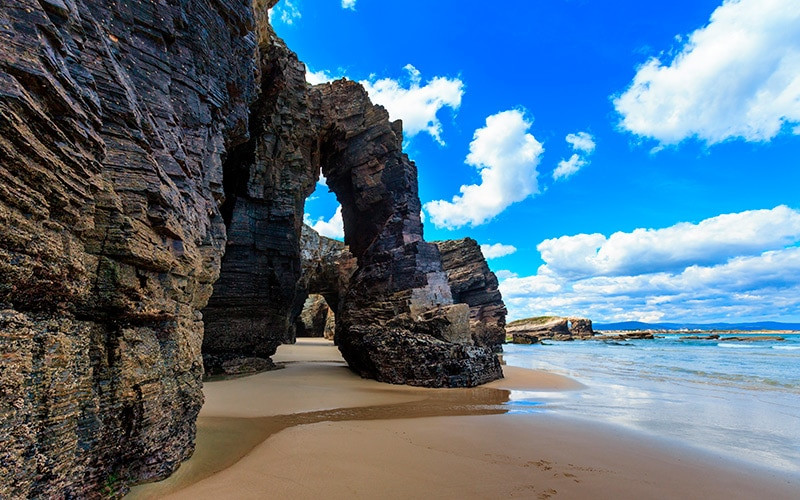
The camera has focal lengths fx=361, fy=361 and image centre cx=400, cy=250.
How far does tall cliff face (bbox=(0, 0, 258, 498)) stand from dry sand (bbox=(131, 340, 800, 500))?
102cm

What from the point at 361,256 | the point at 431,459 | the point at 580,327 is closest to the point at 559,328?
the point at 580,327

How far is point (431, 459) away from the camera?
18.9 feet

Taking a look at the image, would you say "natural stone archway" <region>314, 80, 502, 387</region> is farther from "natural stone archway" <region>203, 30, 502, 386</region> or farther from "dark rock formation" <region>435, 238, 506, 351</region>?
"dark rock formation" <region>435, 238, 506, 351</region>

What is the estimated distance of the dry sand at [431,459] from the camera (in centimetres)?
473

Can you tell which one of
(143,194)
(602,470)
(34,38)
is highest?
(34,38)

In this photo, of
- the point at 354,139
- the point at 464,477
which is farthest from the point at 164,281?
the point at 354,139

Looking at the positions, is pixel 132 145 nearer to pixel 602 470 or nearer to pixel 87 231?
pixel 87 231

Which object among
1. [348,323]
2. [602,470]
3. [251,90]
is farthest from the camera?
[348,323]

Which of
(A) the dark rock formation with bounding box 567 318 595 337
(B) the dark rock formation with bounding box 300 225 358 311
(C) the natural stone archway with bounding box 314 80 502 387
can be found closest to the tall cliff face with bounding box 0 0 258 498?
(C) the natural stone archway with bounding box 314 80 502 387

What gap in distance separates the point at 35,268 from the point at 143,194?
1737 millimetres

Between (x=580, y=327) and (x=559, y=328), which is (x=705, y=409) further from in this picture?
(x=580, y=327)

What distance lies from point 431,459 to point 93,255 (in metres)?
5.38

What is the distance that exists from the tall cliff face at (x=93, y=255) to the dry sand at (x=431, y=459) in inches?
40.1

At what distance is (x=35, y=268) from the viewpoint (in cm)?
309
